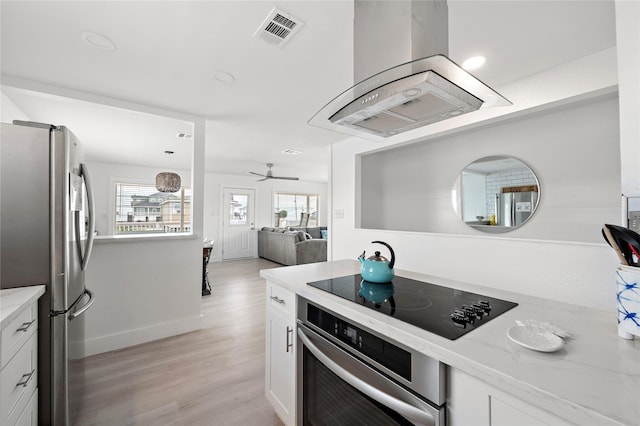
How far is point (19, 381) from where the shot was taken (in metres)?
1.10

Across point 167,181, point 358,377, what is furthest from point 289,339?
point 167,181

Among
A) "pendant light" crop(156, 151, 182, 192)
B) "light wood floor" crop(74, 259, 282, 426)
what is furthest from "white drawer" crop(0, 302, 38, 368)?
"pendant light" crop(156, 151, 182, 192)

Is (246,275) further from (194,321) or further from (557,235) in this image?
(557,235)

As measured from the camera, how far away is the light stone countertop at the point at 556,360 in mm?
546

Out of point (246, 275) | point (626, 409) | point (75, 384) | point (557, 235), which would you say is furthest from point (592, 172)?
point (246, 275)

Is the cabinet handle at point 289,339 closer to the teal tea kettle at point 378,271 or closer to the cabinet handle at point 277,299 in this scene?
the cabinet handle at point 277,299

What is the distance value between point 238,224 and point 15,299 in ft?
21.1

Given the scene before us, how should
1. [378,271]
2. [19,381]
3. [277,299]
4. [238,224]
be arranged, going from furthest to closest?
[238,224] → [277,299] → [378,271] → [19,381]

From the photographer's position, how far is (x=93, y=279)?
2.45 metres

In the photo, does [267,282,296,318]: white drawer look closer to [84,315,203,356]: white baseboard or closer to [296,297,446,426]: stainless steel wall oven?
[296,297,446,426]: stainless steel wall oven

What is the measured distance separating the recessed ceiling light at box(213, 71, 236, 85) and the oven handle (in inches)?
81.0

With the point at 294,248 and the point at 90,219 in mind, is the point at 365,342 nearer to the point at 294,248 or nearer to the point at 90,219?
the point at 90,219

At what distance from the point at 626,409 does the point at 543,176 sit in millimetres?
2441

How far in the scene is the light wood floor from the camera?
1.67 meters
